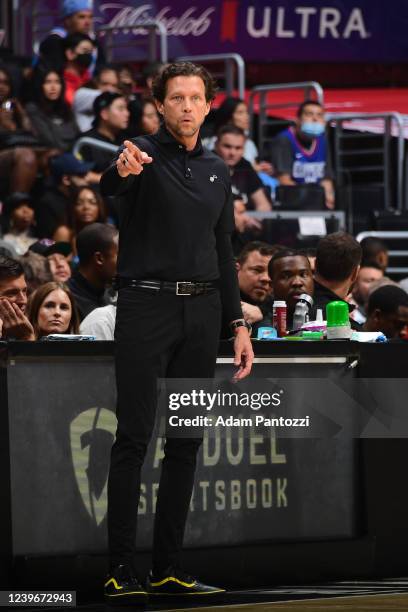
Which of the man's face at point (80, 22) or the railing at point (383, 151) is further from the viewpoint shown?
the railing at point (383, 151)

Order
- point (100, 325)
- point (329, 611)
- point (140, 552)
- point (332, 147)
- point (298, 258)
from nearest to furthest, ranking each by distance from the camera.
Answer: point (329, 611), point (140, 552), point (100, 325), point (298, 258), point (332, 147)

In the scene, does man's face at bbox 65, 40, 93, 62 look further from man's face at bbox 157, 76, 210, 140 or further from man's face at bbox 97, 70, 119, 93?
man's face at bbox 157, 76, 210, 140

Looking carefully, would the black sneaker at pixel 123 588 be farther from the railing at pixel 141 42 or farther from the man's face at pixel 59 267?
the railing at pixel 141 42

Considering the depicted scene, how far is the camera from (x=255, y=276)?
338 inches

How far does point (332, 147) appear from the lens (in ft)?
53.6

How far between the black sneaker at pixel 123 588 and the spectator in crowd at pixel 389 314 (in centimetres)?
321

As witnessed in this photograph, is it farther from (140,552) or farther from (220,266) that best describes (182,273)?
(140,552)

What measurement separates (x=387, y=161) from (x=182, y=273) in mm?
9785

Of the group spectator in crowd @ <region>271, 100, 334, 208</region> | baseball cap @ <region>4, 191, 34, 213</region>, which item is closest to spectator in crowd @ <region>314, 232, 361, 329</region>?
baseball cap @ <region>4, 191, 34, 213</region>

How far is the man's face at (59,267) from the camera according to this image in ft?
29.6

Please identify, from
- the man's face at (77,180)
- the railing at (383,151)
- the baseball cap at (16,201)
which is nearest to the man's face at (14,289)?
the baseball cap at (16,201)

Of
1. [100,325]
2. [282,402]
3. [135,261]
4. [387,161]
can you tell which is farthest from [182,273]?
[387,161]

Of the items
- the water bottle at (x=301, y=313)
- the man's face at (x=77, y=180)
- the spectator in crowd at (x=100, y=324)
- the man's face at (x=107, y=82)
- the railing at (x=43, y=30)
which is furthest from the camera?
the railing at (x=43, y=30)

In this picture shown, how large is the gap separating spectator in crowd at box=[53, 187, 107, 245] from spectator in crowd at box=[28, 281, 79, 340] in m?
3.47
